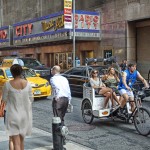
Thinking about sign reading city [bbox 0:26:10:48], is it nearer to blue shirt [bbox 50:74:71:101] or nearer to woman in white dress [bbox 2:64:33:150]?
blue shirt [bbox 50:74:71:101]

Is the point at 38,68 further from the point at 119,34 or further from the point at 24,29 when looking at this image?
the point at 24,29

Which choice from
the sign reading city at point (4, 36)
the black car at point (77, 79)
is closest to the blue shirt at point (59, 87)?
the black car at point (77, 79)

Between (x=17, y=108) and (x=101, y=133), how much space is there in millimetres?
3591

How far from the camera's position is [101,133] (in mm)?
8078

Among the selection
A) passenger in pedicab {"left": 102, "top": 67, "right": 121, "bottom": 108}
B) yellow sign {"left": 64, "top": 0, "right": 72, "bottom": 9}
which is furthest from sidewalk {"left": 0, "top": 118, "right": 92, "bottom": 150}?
yellow sign {"left": 64, "top": 0, "right": 72, "bottom": 9}

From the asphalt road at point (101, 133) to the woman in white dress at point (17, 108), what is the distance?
224 cm

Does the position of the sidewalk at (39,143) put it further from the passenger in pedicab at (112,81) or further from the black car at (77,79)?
the black car at (77,79)

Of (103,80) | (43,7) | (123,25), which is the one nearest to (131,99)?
(103,80)

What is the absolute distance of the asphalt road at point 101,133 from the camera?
22.9 feet

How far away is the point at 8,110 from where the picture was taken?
4945mm

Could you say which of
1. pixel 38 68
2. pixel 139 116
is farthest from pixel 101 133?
pixel 38 68

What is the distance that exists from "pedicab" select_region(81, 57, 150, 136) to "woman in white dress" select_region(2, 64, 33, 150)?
3.34m

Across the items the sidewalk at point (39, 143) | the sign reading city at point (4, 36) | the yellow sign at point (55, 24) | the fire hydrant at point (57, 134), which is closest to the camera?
the fire hydrant at point (57, 134)

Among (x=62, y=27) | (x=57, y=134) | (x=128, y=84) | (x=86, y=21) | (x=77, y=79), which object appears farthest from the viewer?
(x=62, y=27)
